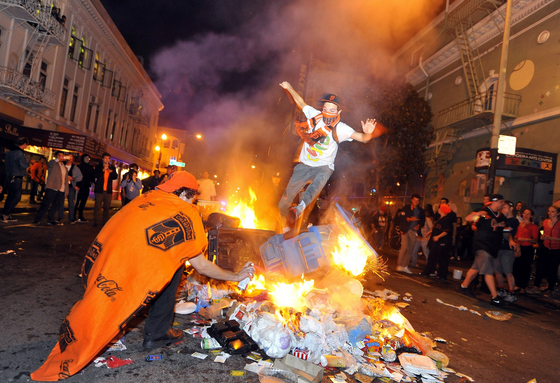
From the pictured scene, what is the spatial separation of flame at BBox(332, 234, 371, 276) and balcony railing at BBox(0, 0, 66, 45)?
17236mm

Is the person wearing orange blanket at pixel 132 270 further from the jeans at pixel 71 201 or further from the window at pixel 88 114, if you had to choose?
the window at pixel 88 114

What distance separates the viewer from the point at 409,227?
8.34 m

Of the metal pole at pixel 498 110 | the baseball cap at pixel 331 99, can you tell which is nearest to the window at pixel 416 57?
the metal pole at pixel 498 110

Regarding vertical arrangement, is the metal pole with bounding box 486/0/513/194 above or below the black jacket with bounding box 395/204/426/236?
above

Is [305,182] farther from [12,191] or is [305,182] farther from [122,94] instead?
[122,94]

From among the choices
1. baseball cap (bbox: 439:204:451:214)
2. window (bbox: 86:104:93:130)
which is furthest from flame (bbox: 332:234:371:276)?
window (bbox: 86:104:93:130)

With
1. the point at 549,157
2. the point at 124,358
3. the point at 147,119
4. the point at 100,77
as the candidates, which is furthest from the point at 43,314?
the point at 147,119

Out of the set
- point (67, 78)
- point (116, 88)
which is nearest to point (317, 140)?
point (67, 78)

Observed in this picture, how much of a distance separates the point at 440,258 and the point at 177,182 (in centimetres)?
699

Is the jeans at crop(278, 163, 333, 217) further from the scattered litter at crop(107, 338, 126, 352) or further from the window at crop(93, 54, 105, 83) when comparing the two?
the window at crop(93, 54, 105, 83)

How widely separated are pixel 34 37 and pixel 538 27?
21848 millimetres

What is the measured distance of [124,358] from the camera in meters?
2.54

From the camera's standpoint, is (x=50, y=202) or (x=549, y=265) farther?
(x=50, y=202)

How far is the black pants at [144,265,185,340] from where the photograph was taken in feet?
9.02
